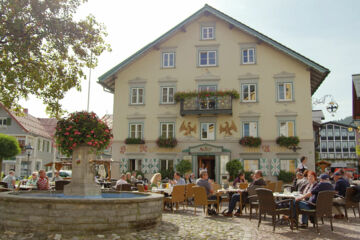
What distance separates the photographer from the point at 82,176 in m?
9.24

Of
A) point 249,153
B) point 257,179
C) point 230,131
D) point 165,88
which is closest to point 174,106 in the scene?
point 165,88

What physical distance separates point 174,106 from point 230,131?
438 centimetres

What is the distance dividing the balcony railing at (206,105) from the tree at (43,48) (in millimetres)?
11675

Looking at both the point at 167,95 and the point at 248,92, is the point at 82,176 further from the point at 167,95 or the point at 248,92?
the point at 248,92

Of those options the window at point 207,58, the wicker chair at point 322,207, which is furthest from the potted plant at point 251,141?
the wicker chair at point 322,207

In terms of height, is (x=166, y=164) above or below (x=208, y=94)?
below

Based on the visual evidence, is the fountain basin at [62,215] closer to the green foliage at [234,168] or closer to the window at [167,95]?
the green foliage at [234,168]

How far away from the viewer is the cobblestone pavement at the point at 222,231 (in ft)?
23.0

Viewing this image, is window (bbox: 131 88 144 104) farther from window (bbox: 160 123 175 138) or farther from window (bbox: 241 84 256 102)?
window (bbox: 241 84 256 102)

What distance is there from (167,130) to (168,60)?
5.25 meters

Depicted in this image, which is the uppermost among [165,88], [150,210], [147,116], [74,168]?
[165,88]

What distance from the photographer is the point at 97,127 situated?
9.52 meters

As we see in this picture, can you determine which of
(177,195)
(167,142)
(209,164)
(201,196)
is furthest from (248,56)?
(201,196)

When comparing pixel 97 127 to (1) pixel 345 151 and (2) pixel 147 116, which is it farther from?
(1) pixel 345 151
